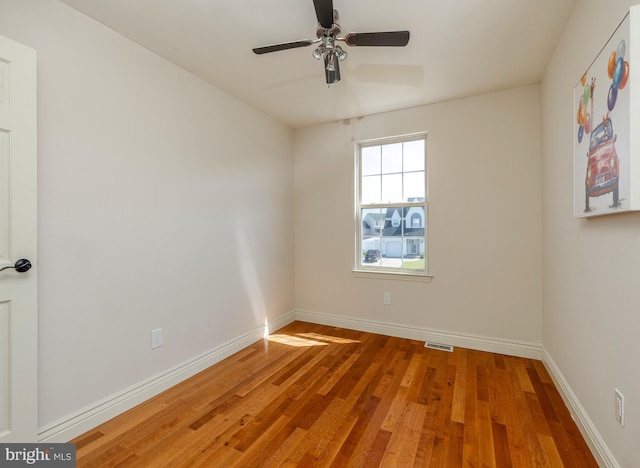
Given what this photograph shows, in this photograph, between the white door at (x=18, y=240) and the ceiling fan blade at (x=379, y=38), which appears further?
the ceiling fan blade at (x=379, y=38)

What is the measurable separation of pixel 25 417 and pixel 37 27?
2.05 meters

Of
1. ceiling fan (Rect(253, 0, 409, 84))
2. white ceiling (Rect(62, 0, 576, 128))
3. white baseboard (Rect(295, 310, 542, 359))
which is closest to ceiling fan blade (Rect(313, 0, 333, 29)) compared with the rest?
ceiling fan (Rect(253, 0, 409, 84))

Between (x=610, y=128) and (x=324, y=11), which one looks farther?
(x=324, y=11)

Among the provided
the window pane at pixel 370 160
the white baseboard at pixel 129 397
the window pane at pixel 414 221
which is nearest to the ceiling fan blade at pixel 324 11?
the window pane at pixel 370 160

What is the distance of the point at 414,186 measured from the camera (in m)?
3.26

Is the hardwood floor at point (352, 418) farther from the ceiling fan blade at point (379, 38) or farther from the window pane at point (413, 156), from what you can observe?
the ceiling fan blade at point (379, 38)

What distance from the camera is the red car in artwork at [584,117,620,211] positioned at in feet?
4.26

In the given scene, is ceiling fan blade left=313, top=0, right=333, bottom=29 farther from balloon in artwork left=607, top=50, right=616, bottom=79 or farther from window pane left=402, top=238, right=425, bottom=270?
window pane left=402, top=238, right=425, bottom=270

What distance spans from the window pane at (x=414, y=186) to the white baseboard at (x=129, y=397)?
2.33 metres

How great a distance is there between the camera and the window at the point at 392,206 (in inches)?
127

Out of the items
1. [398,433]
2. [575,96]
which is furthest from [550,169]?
[398,433]

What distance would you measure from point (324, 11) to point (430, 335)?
2.98 m

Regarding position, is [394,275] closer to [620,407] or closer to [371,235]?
[371,235]

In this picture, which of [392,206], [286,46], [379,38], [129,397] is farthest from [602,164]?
[129,397]
